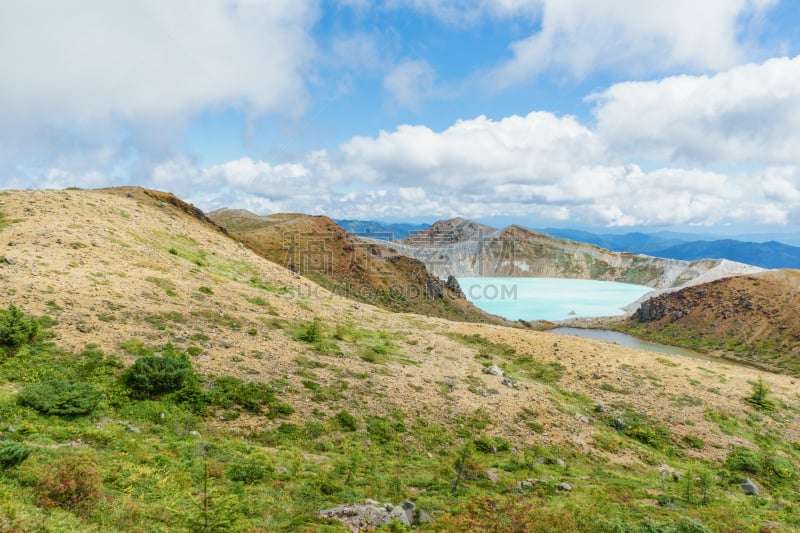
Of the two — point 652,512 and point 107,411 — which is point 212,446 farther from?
point 652,512

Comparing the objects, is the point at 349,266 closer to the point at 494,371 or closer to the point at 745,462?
the point at 494,371

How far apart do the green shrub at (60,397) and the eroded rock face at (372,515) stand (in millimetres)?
8694

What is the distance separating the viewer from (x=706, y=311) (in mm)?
119062

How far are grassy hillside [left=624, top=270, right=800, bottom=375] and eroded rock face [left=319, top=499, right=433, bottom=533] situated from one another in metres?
111

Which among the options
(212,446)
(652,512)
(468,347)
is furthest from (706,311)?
(212,446)

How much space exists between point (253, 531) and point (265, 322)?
646 inches

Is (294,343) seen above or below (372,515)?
above

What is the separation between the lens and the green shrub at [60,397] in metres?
11.5

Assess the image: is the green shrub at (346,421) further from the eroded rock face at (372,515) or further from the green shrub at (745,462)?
the green shrub at (745,462)

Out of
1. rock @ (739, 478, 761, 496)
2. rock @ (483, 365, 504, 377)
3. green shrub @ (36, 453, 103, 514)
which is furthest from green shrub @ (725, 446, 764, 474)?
green shrub @ (36, 453, 103, 514)

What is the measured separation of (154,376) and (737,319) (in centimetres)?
14210

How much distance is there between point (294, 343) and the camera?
71.9 feet

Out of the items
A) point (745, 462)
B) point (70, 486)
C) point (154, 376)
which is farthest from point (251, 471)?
point (745, 462)

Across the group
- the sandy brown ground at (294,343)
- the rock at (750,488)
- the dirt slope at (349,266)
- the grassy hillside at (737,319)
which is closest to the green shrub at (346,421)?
the sandy brown ground at (294,343)
